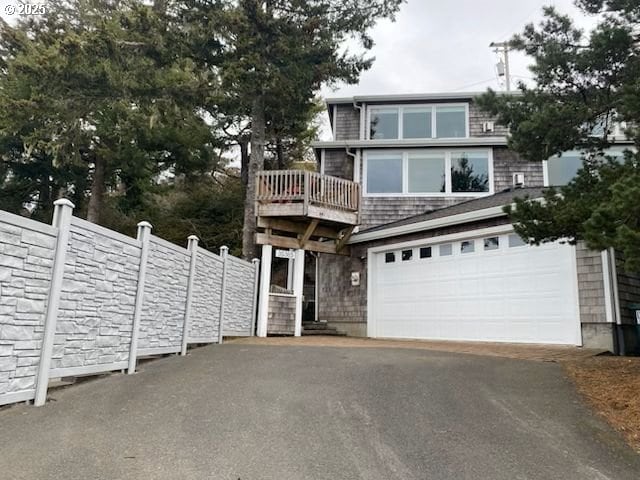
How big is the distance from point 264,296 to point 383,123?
682 centimetres

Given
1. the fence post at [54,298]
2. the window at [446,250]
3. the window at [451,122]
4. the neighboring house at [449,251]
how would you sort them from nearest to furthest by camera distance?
1. the fence post at [54,298]
2. the neighboring house at [449,251]
3. the window at [446,250]
4. the window at [451,122]

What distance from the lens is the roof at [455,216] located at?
33.0 ft

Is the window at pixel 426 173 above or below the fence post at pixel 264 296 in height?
above

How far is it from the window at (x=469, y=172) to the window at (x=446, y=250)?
3.14 m

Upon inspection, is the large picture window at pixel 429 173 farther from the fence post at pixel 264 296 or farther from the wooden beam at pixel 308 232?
the fence post at pixel 264 296

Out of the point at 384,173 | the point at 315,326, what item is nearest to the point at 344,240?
the point at 315,326

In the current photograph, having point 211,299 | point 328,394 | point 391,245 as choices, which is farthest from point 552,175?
point 328,394

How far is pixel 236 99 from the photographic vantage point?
45.7ft

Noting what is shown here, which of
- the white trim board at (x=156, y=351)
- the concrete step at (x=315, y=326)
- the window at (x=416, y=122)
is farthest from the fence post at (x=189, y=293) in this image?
the window at (x=416, y=122)

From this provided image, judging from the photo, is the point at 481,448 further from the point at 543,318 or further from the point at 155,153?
the point at 155,153

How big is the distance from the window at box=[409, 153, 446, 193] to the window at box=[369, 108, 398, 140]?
124 centimetres

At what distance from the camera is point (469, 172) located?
13703mm

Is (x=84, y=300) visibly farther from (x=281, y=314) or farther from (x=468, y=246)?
(x=468, y=246)

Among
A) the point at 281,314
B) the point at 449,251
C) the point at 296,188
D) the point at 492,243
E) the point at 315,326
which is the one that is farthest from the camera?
the point at 315,326
